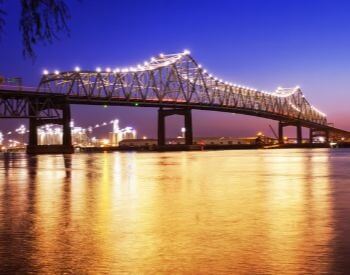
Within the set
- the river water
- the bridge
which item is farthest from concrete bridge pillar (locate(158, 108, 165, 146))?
the river water

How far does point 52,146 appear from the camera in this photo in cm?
10381

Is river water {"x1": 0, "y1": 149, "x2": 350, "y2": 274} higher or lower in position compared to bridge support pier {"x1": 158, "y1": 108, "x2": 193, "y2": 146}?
lower

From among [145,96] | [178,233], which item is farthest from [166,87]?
[178,233]

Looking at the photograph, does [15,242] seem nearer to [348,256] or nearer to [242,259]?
[242,259]

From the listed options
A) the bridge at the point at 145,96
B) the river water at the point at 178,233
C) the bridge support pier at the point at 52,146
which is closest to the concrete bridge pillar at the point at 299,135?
the bridge at the point at 145,96

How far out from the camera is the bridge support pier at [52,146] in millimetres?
Result: 101938

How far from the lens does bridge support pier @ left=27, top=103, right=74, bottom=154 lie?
101938mm

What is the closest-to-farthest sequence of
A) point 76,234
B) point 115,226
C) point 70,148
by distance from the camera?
point 76,234
point 115,226
point 70,148

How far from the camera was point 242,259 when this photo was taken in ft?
23.8

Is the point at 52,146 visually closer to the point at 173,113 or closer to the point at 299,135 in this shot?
the point at 173,113

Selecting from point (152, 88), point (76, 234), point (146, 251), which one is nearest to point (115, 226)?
point (76, 234)

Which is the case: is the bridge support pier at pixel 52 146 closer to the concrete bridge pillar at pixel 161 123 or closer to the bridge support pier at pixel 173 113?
the concrete bridge pillar at pixel 161 123

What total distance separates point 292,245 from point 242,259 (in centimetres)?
114

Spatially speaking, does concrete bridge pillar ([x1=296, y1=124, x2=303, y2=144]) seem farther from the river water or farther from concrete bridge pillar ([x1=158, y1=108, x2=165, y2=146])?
the river water
